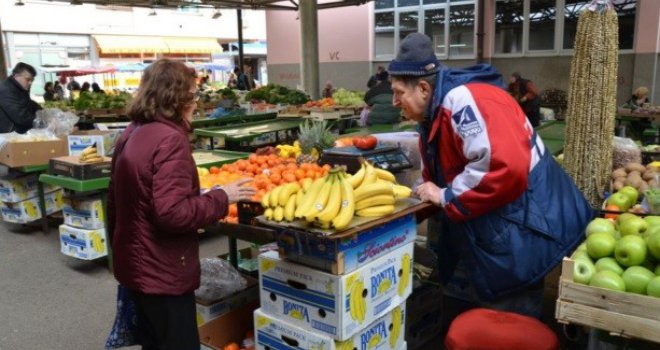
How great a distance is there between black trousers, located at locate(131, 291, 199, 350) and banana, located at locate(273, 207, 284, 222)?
0.58 m

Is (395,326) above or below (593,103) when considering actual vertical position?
below

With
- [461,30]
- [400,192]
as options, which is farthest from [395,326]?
[461,30]

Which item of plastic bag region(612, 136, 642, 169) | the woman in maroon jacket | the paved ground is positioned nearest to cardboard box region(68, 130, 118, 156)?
the paved ground

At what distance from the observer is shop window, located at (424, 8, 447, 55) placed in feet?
55.4

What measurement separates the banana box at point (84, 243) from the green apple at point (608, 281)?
14.7ft

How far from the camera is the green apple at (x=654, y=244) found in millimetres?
1981

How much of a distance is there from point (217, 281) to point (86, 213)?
241 centimetres

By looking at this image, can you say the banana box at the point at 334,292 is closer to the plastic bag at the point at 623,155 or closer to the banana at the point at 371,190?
the banana at the point at 371,190

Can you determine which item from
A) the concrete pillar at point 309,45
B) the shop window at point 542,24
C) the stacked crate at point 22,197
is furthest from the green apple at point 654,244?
the shop window at point 542,24

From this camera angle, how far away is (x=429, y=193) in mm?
2508

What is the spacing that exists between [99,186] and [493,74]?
3.78 m

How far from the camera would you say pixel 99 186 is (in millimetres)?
4887

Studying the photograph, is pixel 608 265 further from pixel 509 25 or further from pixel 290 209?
pixel 509 25

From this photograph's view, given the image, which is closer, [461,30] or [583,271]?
[583,271]
